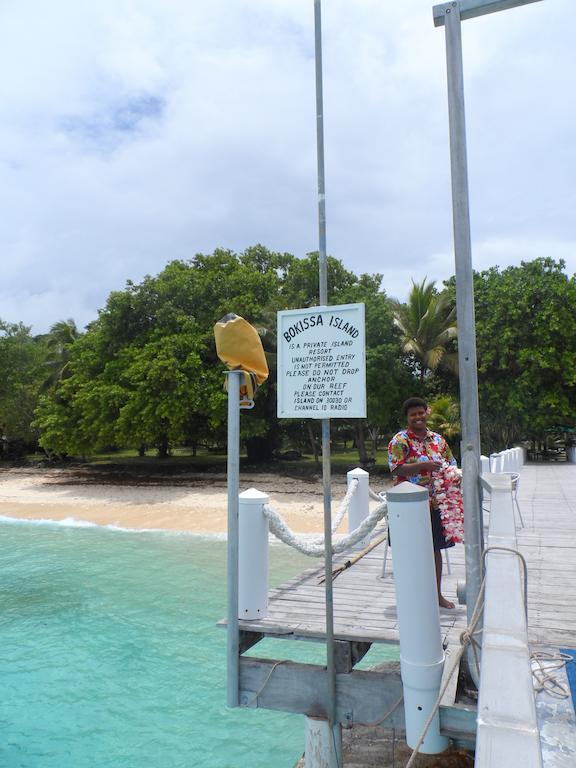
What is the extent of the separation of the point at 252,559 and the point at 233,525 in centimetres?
80

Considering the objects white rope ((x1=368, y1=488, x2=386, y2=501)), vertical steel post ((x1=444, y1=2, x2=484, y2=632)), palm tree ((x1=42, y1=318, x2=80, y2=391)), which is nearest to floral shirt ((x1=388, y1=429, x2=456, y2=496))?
white rope ((x1=368, y1=488, x2=386, y2=501))

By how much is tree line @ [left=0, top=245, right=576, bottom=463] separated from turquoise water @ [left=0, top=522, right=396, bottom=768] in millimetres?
10419

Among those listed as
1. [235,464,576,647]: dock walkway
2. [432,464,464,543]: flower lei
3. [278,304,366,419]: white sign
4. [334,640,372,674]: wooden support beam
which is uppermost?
[278,304,366,419]: white sign

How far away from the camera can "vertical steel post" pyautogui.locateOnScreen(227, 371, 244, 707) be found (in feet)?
14.2

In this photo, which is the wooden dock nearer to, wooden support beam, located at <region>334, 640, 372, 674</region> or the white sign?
wooden support beam, located at <region>334, 640, 372, 674</region>

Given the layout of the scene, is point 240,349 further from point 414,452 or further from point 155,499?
point 155,499

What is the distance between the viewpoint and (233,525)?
4.41 meters

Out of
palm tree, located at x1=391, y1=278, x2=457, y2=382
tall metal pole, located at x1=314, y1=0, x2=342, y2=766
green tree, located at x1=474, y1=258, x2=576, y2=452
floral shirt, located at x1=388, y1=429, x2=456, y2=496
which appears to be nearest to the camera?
tall metal pole, located at x1=314, y1=0, x2=342, y2=766

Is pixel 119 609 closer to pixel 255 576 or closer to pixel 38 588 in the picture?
pixel 38 588

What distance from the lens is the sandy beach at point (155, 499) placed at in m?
21.7

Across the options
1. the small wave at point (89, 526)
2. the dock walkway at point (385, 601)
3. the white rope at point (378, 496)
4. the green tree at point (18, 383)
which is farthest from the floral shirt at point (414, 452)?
the green tree at point (18, 383)

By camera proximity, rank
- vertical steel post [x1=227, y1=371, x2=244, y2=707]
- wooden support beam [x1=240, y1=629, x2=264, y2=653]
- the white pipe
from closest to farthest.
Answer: vertical steel post [x1=227, y1=371, x2=244, y2=707]
the white pipe
wooden support beam [x1=240, y1=629, x2=264, y2=653]

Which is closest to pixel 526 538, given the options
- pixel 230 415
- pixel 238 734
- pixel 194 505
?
pixel 238 734

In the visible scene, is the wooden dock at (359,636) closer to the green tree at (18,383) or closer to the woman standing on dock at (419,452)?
the woman standing on dock at (419,452)
